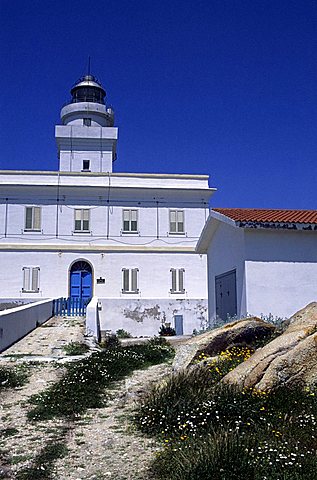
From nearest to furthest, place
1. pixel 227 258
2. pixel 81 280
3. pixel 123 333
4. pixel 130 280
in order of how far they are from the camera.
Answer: pixel 227 258
pixel 123 333
pixel 81 280
pixel 130 280

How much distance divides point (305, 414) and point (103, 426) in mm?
2643

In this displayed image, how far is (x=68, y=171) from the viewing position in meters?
33.8

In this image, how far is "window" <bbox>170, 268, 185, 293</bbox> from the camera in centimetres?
3145

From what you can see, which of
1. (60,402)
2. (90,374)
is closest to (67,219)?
(90,374)

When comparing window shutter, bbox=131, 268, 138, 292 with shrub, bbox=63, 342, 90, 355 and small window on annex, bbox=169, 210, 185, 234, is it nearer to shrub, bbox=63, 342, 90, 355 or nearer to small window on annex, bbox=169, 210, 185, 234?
small window on annex, bbox=169, 210, 185, 234

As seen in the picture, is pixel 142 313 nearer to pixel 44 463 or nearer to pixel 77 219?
pixel 77 219

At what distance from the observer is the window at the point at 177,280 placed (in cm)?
3145

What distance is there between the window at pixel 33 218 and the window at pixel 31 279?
2447mm

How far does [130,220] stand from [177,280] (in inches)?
184

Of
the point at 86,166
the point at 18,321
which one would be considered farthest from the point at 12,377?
the point at 86,166

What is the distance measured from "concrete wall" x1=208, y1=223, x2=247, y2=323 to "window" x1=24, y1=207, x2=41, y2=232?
14.0m

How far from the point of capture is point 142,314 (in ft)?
92.9

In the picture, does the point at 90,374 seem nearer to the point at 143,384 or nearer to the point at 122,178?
the point at 143,384

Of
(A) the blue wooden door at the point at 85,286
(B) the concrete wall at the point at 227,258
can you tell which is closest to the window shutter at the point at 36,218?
(A) the blue wooden door at the point at 85,286
